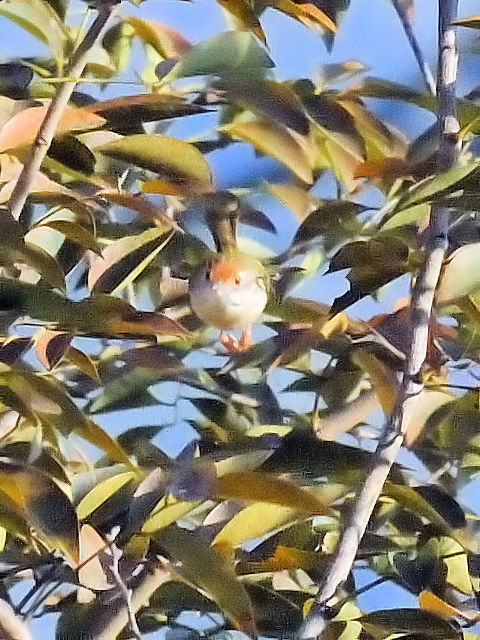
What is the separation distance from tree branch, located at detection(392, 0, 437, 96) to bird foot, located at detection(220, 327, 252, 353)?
0.22 meters

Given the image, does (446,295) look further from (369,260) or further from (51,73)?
(51,73)

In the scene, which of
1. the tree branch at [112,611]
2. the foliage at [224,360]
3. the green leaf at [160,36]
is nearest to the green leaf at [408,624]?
the foliage at [224,360]

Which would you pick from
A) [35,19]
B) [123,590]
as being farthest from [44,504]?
[35,19]

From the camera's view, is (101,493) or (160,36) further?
Answer: (160,36)

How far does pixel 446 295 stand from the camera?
0.52 m

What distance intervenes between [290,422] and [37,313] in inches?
9.0

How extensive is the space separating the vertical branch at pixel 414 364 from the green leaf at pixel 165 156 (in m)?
0.15

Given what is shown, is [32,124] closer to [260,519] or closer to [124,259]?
[124,259]

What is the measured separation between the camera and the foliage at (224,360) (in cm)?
52

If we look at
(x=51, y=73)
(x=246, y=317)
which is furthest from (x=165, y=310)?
(x=51, y=73)

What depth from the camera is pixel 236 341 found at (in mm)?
732

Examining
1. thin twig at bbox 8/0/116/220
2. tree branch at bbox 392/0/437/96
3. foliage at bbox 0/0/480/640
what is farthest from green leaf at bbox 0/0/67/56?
tree branch at bbox 392/0/437/96

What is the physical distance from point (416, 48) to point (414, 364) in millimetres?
196

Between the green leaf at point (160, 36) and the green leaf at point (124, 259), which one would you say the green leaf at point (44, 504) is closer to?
the green leaf at point (124, 259)
